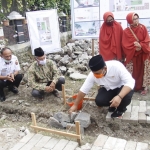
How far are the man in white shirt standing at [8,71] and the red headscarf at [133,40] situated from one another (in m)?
2.31

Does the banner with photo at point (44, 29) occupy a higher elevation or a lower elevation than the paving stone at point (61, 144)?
higher

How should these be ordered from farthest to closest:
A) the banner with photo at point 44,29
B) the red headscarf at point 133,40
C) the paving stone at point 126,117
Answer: the banner with photo at point 44,29 → the red headscarf at point 133,40 → the paving stone at point 126,117

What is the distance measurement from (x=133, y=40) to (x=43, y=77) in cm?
192

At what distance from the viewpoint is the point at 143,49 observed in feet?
13.4

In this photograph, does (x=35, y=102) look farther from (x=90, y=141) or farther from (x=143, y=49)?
(x=143, y=49)

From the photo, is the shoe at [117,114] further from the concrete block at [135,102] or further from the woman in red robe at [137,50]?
the woman in red robe at [137,50]

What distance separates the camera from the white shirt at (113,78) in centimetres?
314

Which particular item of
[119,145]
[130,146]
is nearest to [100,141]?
[119,145]

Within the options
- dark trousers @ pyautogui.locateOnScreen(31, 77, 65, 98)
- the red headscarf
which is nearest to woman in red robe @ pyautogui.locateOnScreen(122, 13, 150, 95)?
the red headscarf

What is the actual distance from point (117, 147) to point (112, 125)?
838 mm

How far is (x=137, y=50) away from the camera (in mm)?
4160

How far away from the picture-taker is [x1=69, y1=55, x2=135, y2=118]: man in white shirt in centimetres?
295

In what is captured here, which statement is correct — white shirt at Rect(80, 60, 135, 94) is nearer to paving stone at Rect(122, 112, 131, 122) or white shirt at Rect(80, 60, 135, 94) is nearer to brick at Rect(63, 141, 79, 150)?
paving stone at Rect(122, 112, 131, 122)

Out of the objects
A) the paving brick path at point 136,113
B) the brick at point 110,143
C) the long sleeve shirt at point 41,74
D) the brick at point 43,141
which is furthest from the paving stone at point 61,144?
the long sleeve shirt at point 41,74
